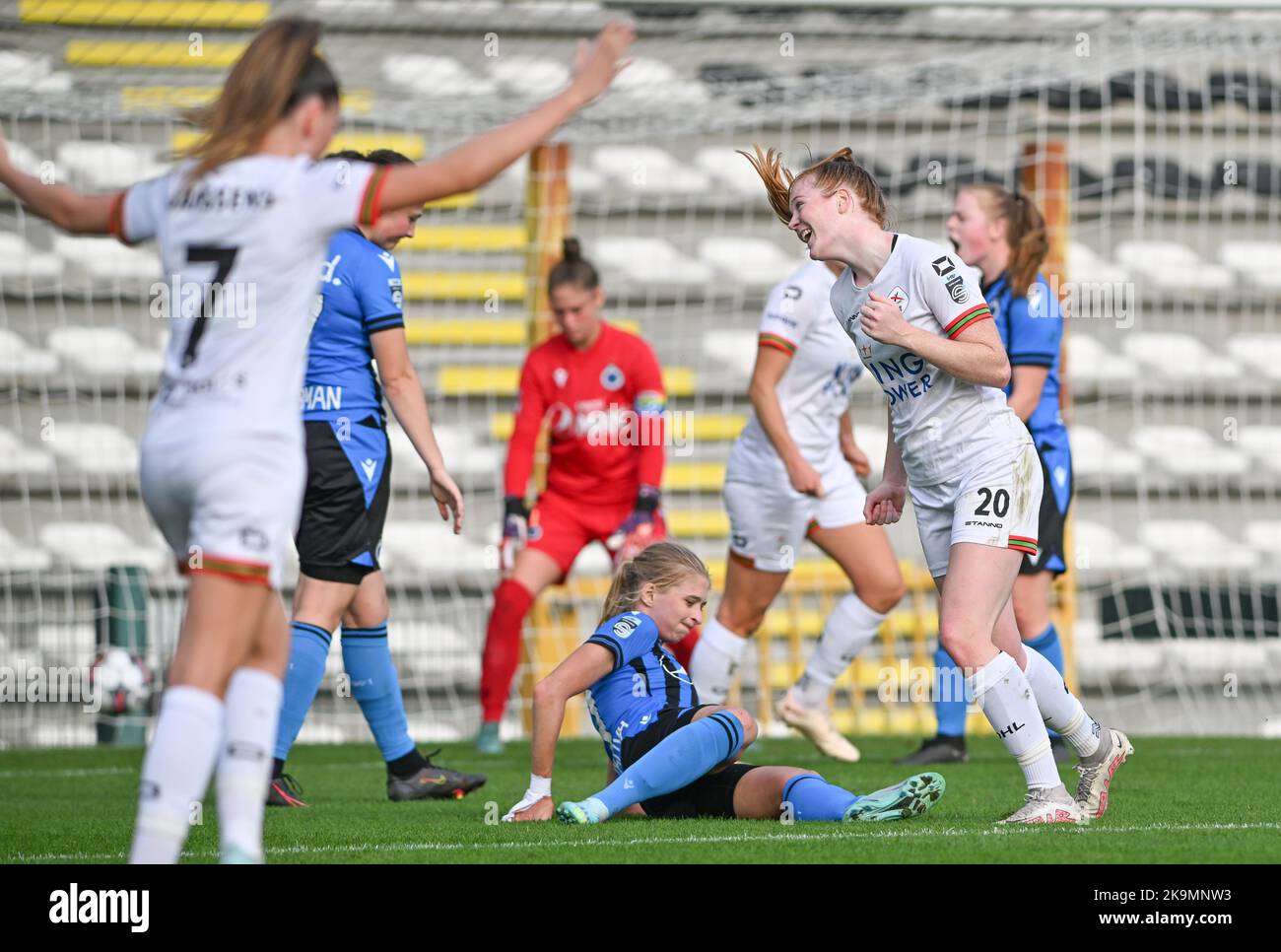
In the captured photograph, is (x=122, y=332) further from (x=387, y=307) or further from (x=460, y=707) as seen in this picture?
(x=387, y=307)

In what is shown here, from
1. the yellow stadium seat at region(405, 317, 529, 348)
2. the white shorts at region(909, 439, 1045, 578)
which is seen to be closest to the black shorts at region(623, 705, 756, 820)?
the white shorts at region(909, 439, 1045, 578)

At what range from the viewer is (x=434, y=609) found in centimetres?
1018

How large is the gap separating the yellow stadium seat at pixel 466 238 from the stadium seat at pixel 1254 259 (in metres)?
4.64

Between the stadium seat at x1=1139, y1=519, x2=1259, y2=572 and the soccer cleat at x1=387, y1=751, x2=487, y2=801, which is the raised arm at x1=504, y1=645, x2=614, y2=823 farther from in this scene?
the stadium seat at x1=1139, y1=519, x2=1259, y2=572

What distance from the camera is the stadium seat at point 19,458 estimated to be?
10.1m

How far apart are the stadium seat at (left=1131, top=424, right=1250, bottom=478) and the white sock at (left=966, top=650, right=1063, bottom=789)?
700 cm

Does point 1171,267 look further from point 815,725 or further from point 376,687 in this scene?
point 376,687

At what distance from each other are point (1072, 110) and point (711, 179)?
7.79 feet

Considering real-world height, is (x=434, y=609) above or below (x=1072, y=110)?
below

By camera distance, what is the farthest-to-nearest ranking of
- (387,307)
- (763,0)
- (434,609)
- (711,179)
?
(711,179)
(434,609)
(763,0)
(387,307)

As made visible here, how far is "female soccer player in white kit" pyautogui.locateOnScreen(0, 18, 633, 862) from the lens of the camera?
297 centimetres
